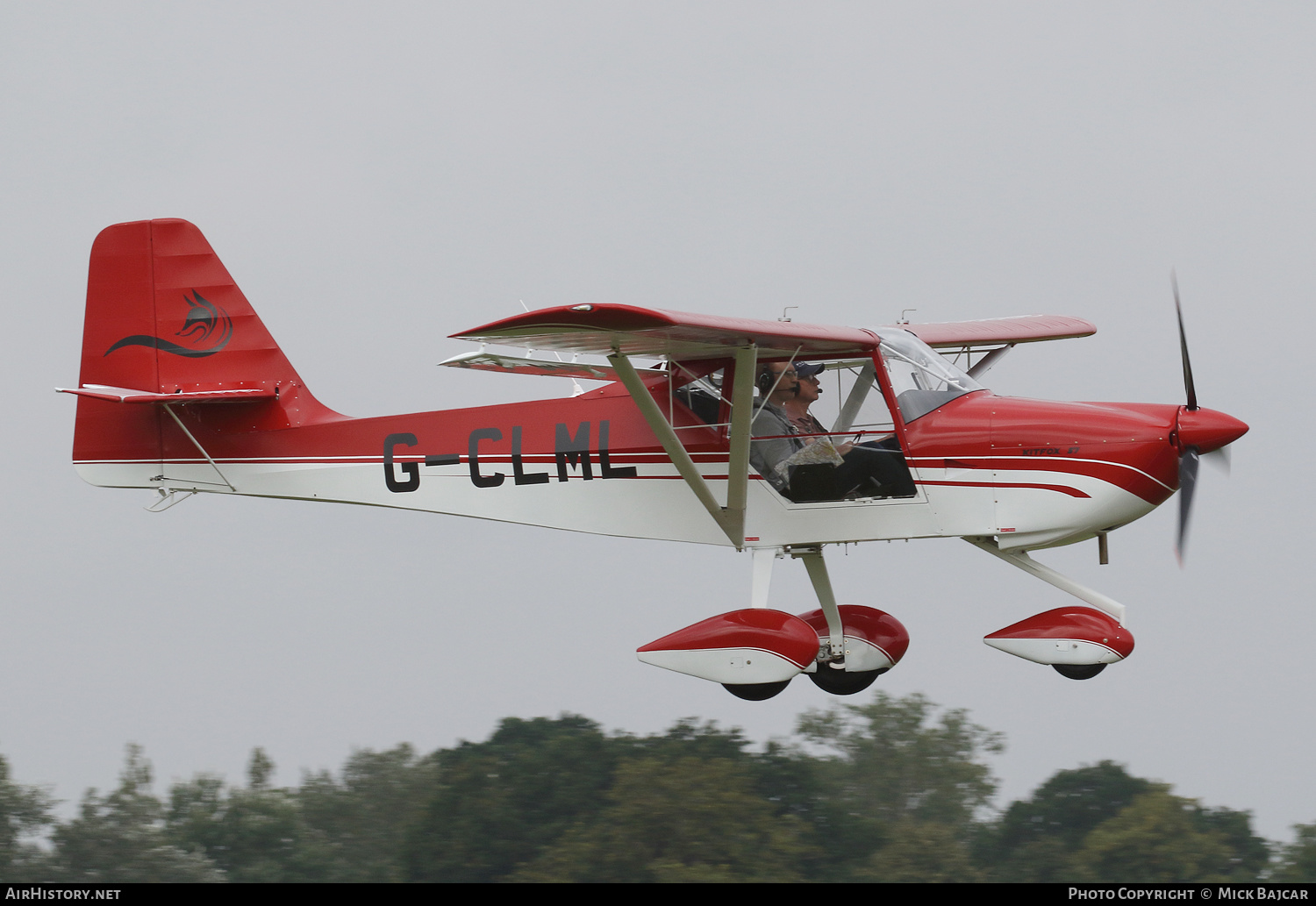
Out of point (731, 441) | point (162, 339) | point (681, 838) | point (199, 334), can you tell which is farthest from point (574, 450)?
point (681, 838)

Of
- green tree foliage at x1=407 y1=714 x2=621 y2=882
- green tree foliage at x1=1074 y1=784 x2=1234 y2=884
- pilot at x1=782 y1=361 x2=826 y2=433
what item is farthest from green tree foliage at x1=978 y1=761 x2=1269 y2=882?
pilot at x1=782 y1=361 x2=826 y2=433

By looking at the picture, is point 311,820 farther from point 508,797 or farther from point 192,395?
point 192,395

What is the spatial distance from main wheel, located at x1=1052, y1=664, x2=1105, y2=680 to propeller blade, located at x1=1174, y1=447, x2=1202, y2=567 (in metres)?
0.87

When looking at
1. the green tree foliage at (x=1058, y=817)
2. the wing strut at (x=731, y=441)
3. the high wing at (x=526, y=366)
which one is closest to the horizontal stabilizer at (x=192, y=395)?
the high wing at (x=526, y=366)

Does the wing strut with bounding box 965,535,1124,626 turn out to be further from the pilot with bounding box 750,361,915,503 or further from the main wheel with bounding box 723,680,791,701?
the main wheel with bounding box 723,680,791,701

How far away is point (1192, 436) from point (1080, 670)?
1.68 metres

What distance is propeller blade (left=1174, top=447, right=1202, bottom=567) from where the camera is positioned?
886 cm

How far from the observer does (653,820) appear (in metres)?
28.8

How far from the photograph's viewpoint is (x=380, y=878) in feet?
103

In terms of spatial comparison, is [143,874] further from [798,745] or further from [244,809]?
[798,745]

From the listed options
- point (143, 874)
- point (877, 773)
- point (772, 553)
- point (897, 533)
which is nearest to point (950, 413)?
point (897, 533)

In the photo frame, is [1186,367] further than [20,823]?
No

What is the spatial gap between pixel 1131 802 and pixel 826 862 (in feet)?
27.5

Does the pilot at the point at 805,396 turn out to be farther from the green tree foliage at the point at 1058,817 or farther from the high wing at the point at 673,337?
the green tree foliage at the point at 1058,817
